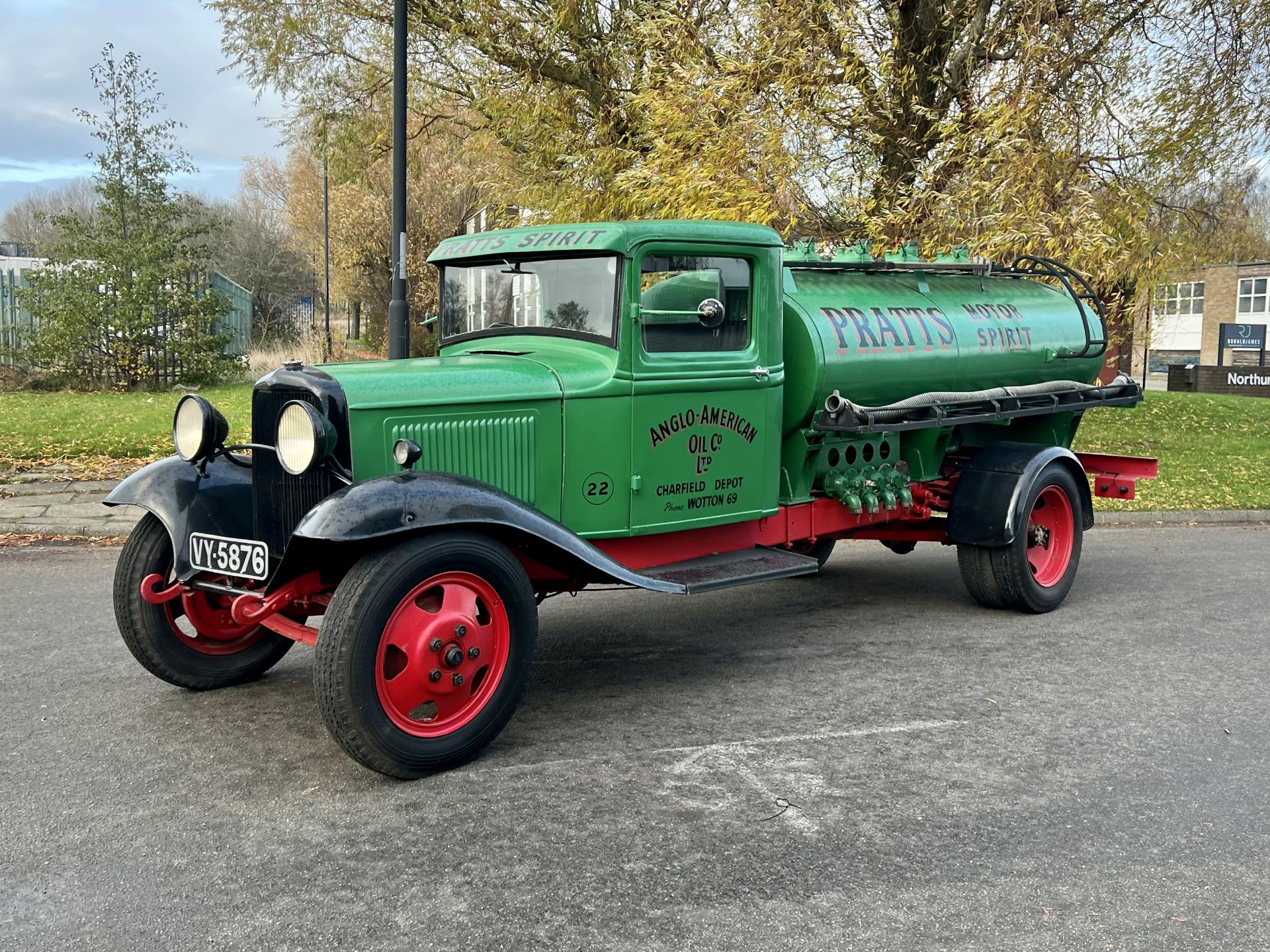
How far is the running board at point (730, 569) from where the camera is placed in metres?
5.00

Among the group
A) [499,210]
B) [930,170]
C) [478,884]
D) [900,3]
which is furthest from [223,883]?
[499,210]

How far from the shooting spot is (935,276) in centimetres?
697

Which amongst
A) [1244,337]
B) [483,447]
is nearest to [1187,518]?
[483,447]

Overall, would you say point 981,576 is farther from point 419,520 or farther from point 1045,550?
point 419,520

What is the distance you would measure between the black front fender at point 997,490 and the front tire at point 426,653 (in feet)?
10.1

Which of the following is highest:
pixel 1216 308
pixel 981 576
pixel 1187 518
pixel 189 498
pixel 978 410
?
pixel 1216 308

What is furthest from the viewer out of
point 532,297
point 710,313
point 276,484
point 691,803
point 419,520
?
point 532,297

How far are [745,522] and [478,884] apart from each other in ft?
9.17

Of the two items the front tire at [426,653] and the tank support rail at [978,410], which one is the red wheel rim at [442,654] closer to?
the front tire at [426,653]

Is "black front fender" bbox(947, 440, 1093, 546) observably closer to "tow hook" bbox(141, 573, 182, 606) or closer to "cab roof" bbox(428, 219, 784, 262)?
"cab roof" bbox(428, 219, 784, 262)

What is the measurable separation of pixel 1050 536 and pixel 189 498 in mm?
4926

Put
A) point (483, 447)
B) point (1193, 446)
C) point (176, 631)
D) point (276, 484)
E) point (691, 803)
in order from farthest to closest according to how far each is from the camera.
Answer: point (1193, 446) → point (176, 631) → point (483, 447) → point (276, 484) → point (691, 803)

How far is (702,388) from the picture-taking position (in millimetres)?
5195

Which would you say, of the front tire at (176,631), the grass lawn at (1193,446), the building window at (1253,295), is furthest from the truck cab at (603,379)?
the building window at (1253,295)
